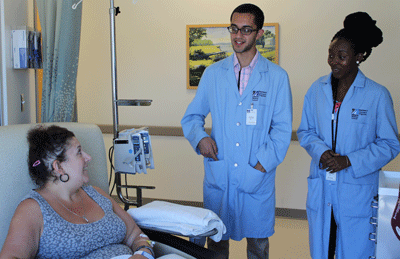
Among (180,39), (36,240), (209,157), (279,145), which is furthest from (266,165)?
(180,39)

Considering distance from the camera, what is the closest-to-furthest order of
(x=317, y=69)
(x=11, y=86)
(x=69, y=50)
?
(x=11, y=86)
(x=69, y=50)
(x=317, y=69)

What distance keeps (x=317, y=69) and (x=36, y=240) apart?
313 centimetres

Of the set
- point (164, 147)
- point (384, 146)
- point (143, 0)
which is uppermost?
point (143, 0)

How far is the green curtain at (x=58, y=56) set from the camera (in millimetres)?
2299

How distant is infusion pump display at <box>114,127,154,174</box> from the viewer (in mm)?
2369

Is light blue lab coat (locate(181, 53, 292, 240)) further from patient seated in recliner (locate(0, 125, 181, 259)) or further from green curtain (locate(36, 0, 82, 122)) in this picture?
green curtain (locate(36, 0, 82, 122))

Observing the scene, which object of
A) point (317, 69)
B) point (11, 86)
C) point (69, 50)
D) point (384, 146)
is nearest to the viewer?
point (11, 86)

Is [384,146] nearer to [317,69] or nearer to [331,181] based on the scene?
[331,181]

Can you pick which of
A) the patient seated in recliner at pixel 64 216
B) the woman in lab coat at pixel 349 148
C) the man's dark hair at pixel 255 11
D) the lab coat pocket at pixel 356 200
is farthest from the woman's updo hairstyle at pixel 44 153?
the lab coat pocket at pixel 356 200

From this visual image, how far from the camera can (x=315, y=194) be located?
236 cm

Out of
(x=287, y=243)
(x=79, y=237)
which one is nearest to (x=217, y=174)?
A: (x=79, y=237)

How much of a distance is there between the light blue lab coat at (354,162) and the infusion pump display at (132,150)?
3.36 ft

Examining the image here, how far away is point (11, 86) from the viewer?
82.7 inches

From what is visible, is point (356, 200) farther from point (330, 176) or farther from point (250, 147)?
point (250, 147)
